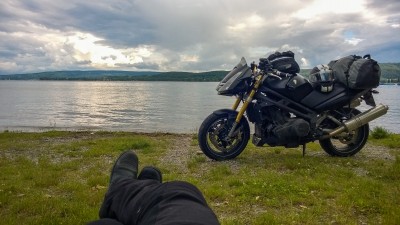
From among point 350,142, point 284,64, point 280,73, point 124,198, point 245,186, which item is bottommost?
point 245,186

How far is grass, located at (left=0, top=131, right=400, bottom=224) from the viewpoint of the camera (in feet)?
14.5

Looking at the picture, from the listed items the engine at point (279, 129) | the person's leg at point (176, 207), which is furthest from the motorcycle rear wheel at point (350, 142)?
the person's leg at point (176, 207)

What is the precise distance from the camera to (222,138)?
802 cm

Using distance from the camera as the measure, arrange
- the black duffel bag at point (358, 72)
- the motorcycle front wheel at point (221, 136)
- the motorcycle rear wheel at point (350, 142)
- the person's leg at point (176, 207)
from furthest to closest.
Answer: the motorcycle rear wheel at point (350, 142)
the motorcycle front wheel at point (221, 136)
the black duffel bag at point (358, 72)
the person's leg at point (176, 207)

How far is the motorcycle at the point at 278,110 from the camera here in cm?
778

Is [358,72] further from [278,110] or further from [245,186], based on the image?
[245,186]

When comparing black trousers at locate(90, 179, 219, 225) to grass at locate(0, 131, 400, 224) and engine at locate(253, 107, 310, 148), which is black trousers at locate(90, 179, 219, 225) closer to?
grass at locate(0, 131, 400, 224)

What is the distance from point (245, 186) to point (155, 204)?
11.9 ft

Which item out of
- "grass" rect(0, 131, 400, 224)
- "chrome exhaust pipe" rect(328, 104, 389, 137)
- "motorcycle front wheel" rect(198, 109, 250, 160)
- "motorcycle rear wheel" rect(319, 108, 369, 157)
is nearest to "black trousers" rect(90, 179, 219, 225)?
"grass" rect(0, 131, 400, 224)

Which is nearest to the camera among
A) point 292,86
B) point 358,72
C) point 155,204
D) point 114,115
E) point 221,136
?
point 155,204

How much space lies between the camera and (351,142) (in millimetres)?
8383

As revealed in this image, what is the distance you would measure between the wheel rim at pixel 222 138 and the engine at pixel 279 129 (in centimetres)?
40

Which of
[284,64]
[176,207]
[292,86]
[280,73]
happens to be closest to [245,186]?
[292,86]

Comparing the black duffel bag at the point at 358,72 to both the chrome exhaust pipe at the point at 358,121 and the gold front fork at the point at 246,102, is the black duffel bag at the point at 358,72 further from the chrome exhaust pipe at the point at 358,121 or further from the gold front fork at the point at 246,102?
the gold front fork at the point at 246,102
